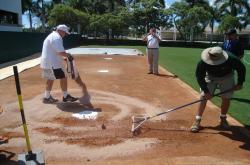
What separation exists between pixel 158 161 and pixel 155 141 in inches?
34.9

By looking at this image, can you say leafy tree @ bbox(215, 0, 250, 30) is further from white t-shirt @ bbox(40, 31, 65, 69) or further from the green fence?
white t-shirt @ bbox(40, 31, 65, 69)

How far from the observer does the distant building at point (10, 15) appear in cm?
2979

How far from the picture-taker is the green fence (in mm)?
20172

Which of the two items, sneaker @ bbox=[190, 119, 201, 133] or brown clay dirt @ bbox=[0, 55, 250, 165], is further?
sneaker @ bbox=[190, 119, 201, 133]

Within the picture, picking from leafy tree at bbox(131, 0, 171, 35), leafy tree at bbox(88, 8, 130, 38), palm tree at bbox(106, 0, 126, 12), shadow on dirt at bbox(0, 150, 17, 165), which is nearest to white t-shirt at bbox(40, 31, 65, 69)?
shadow on dirt at bbox(0, 150, 17, 165)

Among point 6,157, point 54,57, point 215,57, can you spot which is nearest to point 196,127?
point 215,57

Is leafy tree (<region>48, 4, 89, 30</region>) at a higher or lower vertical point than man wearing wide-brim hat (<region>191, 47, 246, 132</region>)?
higher

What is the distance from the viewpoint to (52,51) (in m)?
9.20

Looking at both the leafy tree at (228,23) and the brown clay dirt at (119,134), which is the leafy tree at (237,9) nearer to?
the leafy tree at (228,23)

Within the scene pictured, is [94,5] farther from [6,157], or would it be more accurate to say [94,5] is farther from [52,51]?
[6,157]

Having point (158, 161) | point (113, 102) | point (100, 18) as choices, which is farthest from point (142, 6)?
point (158, 161)

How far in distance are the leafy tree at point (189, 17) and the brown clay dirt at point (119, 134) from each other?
4253 centimetres

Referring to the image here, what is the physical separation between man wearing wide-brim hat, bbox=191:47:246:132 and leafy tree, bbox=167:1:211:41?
150 feet

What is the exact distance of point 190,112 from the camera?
28.2ft
